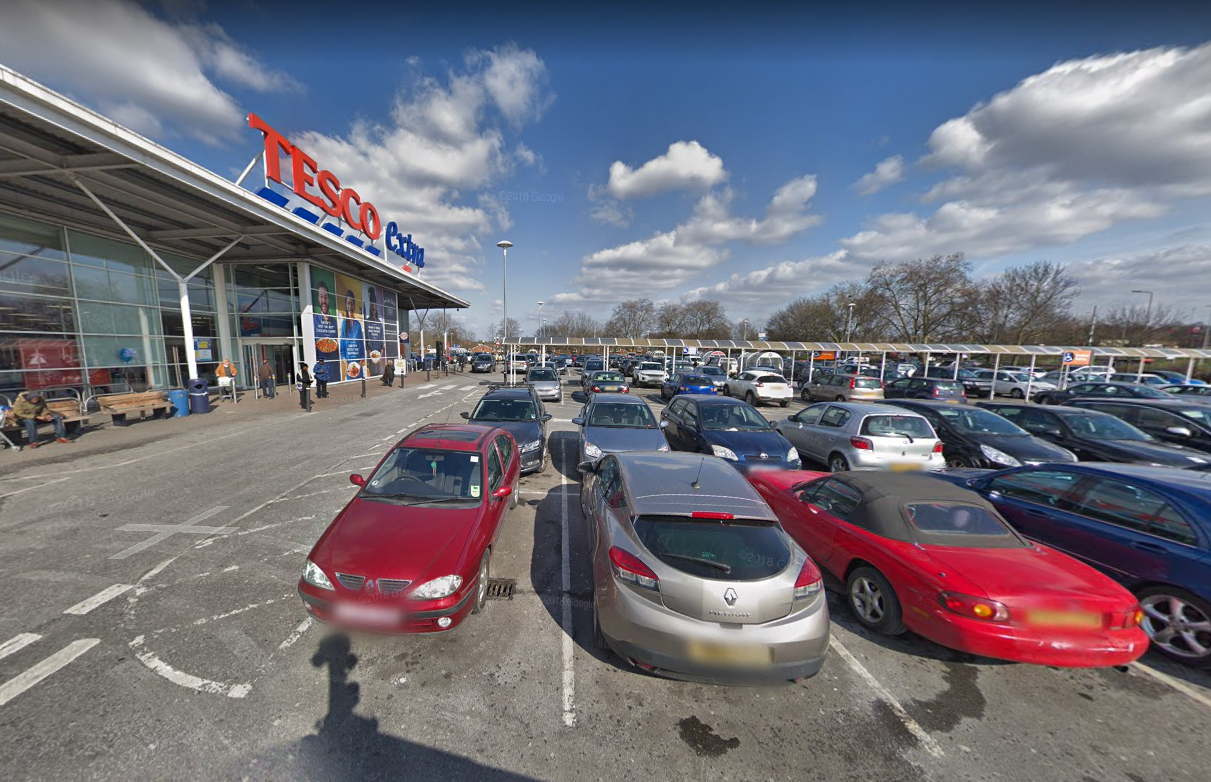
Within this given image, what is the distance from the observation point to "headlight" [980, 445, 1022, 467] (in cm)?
697

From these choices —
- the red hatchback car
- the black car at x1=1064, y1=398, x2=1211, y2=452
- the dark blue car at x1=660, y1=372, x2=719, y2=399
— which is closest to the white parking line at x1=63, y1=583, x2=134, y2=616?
the red hatchback car

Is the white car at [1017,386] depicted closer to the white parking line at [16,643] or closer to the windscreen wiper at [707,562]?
the windscreen wiper at [707,562]

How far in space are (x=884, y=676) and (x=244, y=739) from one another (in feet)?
14.5

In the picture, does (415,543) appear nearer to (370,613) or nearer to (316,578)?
(370,613)

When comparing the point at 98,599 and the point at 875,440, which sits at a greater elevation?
the point at 875,440

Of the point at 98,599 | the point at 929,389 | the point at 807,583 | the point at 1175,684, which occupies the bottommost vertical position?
the point at 1175,684

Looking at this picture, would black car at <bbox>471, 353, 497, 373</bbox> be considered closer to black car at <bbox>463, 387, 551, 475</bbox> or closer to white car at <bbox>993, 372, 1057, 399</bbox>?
black car at <bbox>463, 387, 551, 475</bbox>

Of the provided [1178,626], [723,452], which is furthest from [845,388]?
[1178,626]

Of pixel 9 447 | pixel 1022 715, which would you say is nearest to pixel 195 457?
pixel 9 447

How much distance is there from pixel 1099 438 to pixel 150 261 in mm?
29185

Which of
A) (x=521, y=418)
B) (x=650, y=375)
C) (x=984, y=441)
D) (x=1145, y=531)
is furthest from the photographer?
(x=650, y=375)

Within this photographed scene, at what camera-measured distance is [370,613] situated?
301 cm

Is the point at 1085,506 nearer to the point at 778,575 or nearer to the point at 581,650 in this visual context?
the point at 778,575

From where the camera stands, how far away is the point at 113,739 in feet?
7.89
